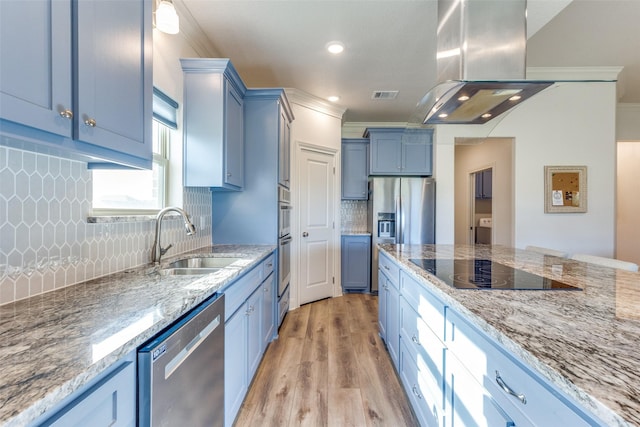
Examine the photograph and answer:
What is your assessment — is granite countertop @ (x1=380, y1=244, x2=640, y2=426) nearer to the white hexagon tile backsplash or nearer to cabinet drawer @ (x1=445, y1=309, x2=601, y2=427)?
cabinet drawer @ (x1=445, y1=309, x2=601, y2=427)

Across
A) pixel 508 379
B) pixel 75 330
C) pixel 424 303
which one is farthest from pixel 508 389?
pixel 75 330

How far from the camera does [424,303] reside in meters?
1.44

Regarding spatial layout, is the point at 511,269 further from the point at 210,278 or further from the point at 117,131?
the point at 117,131

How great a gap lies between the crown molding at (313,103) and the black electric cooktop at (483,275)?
265 cm

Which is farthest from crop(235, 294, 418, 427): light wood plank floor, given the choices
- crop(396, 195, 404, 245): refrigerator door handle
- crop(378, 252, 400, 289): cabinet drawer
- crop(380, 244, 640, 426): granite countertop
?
crop(396, 195, 404, 245): refrigerator door handle

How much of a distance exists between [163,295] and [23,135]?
2.11 ft

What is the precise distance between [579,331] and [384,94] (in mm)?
3535

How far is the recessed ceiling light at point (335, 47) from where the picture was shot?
2.60 metres

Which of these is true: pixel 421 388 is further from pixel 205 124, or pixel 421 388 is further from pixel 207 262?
pixel 205 124

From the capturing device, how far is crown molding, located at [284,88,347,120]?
354cm

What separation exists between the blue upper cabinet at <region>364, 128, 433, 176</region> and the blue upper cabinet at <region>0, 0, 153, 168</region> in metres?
3.56

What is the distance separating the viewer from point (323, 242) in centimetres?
392

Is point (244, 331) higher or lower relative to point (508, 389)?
lower

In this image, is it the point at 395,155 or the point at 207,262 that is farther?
the point at 395,155
